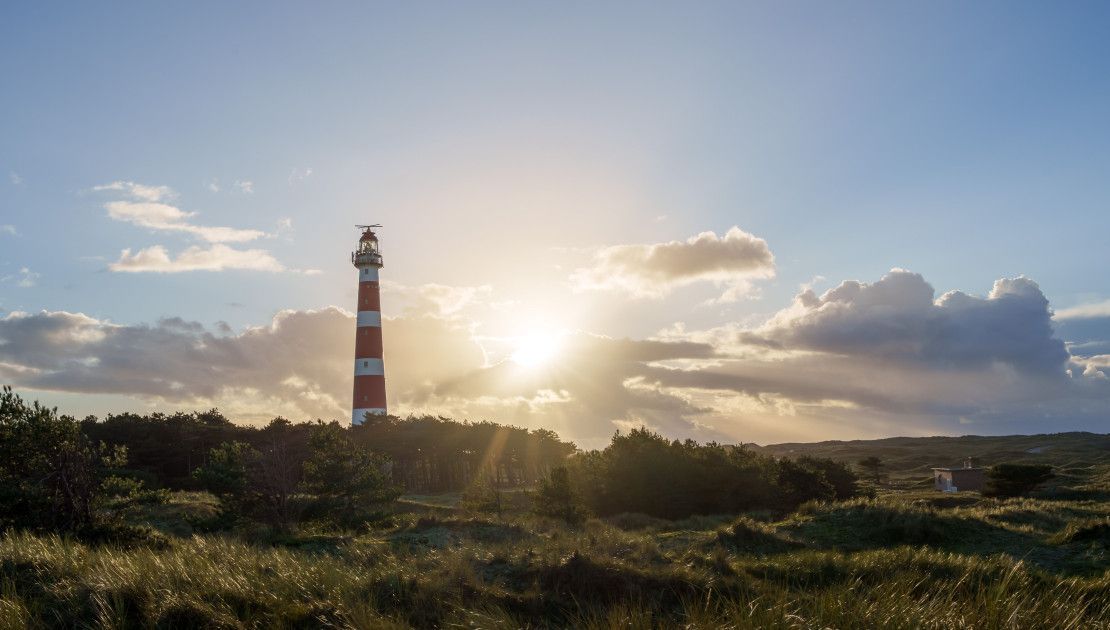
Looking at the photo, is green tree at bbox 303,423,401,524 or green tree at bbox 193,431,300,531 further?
green tree at bbox 303,423,401,524

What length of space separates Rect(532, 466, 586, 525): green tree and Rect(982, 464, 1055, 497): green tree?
35550mm

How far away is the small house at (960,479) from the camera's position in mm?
63188

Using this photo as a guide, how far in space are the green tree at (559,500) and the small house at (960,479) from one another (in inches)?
1570

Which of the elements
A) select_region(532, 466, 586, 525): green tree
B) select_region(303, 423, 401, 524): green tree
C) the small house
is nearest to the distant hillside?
the small house

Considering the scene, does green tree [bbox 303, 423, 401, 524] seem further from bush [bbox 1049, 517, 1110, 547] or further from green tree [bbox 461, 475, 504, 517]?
bush [bbox 1049, 517, 1110, 547]

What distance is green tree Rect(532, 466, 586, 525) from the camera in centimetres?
→ 3853

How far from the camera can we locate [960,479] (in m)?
64.1

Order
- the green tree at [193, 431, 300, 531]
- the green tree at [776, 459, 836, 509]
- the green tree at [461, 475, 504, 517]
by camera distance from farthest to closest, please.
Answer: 1. the green tree at [776, 459, 836, 509]
2. the green tree at [461, 475, 504, 517]
3. the green tree at [193, 431, 300, 531]

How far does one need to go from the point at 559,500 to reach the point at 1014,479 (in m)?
37.8

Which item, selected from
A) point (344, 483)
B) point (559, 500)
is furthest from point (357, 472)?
point (559, 500)

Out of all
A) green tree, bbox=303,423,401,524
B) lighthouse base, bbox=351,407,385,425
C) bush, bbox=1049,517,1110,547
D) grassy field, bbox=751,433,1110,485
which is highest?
lighthouse base, bbox=351,407,385,425

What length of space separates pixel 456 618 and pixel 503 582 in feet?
12.0

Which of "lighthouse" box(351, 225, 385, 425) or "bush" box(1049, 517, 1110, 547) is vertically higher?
"lighthouse" box(351, 225, 385, 425)

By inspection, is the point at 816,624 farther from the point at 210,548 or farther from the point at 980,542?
the point at 980,542
